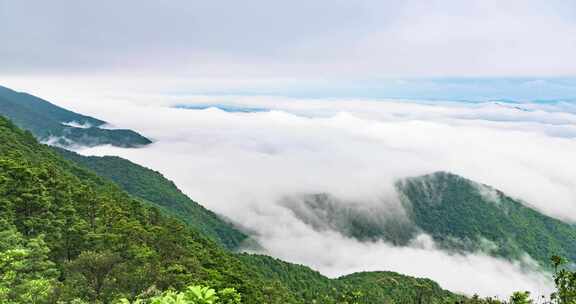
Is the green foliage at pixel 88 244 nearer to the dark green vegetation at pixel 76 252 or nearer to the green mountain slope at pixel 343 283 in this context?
the dark green vegetation at pixel 76 252

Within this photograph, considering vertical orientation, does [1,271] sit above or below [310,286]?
above

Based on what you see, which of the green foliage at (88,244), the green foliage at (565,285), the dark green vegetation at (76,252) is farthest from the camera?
the green foliage at (565,285)

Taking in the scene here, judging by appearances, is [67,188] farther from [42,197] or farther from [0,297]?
[0,297]

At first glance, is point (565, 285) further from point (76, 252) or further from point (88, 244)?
point (76, 252)

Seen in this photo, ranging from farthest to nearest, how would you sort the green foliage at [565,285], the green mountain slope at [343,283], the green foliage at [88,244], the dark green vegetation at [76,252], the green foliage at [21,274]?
the green mountain slope at [343,283]
the green foliage at [565,285]
the green foliage at [88,244]
the dark green vegetation at [76,252]
the green foliage at [21,274]

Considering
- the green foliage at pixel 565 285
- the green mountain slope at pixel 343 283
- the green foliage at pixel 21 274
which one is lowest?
the green mountain slope at pixel 343 283

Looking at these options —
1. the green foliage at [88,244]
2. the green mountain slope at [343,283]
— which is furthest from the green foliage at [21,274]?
the green mountain slope at [343,283]

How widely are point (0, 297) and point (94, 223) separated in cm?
3320

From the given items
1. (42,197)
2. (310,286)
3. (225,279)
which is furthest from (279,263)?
(42,197)

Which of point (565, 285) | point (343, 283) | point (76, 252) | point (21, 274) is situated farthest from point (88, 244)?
point (343, 283)

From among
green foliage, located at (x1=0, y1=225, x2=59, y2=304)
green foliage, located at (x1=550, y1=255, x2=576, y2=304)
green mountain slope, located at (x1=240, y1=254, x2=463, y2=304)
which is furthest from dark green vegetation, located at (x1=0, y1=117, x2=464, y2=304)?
green mountain slope, located at (x1=240, y1=254, x2=463, y2=304)

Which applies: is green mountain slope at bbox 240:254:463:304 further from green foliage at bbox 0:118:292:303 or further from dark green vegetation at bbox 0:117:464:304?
green foliage at bbox 0:118:292:303

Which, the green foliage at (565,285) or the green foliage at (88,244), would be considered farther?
the green foliage at (565,285)

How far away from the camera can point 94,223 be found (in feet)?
174
